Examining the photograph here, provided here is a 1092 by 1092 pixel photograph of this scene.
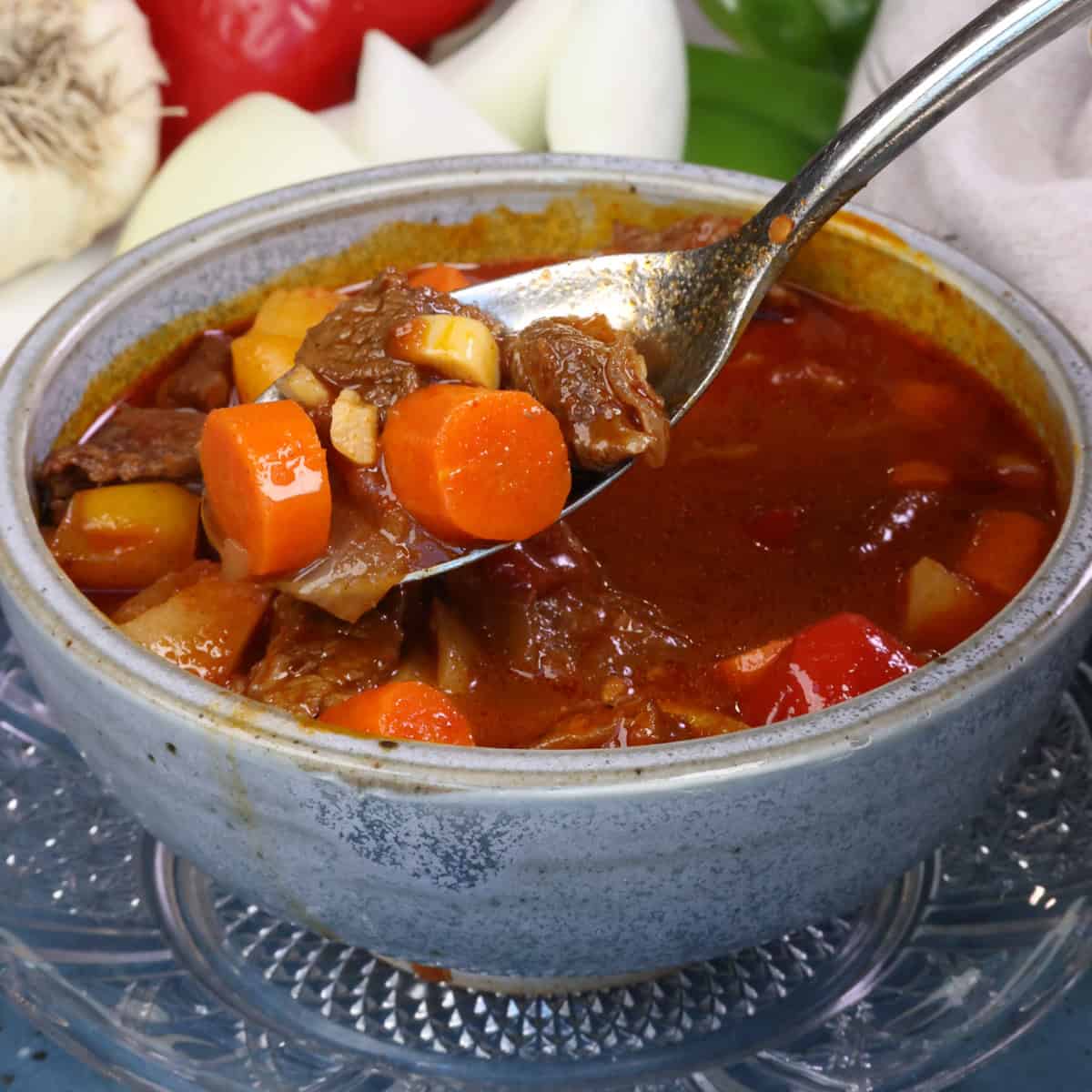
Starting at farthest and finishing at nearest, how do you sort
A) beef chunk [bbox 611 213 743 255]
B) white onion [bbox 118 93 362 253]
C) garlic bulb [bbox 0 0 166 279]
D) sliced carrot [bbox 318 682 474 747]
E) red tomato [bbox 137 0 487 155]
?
1. red tomato [bbox 137 0 487 155]
2. garlic bulb [bbox 0 0 166 279]
3. white onion [bbox 118 93 362 253]
4. beef chunk [bbox 611 213 743 255]
5. sliced carrot [bbox 318 682 474 747]

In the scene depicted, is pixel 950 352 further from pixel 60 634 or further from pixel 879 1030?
pixel 60 634

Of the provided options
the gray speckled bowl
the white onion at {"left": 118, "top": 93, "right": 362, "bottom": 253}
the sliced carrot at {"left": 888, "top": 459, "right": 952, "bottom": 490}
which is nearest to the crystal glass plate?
the gray speckled bowl

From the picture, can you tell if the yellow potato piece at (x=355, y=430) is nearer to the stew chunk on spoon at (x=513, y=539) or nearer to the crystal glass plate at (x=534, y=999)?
the stew chunk on spoon at (x=513, y=539)

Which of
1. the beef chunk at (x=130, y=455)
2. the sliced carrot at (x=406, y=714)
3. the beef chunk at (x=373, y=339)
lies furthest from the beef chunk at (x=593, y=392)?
the beef chunk at (x=130, y=455)

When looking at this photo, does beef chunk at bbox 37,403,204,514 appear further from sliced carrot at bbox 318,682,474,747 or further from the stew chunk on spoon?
sliced carrot at bbox 318,682,474,747

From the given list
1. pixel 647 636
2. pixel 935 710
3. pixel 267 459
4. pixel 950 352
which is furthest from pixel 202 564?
pixel 950 352

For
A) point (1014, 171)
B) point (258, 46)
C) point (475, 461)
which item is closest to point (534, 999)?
point (475, 461)
